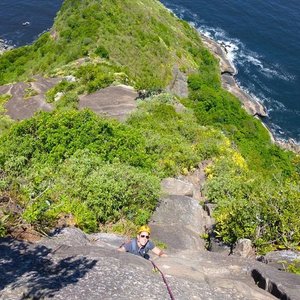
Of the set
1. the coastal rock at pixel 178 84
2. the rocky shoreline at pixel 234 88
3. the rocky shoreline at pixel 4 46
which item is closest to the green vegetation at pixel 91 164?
the coastal rock at pixel 178 84

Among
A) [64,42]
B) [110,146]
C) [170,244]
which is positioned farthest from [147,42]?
[170,244]

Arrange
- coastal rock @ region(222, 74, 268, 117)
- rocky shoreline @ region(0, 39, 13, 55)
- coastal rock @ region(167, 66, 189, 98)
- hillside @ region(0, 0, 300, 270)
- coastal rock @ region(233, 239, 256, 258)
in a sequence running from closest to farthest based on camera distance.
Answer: coastal rock @ region(233, 239, 256, 258), hillside @ region(0, 0, 300, 270), coastal rock @ region(167, 66, 189, 98), coastal rock @ region(222, 74, 268, 117), rocky shoreline @ region(0, 39, 13, 55)

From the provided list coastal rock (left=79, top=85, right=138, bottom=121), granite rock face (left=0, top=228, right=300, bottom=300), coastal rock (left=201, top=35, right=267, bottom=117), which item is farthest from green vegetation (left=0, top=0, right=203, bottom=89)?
granite rock face (left=0, top=228, right=300, bottom=300)

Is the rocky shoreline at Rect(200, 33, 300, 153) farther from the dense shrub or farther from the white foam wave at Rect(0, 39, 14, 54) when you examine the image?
the dense shrub

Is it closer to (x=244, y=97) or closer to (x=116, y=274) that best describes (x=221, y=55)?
(x=244, y=97)

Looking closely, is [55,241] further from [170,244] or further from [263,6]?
[263,6]

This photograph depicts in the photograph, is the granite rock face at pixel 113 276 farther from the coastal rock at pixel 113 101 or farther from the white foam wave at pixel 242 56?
the white foam wave at pixel 242 56
